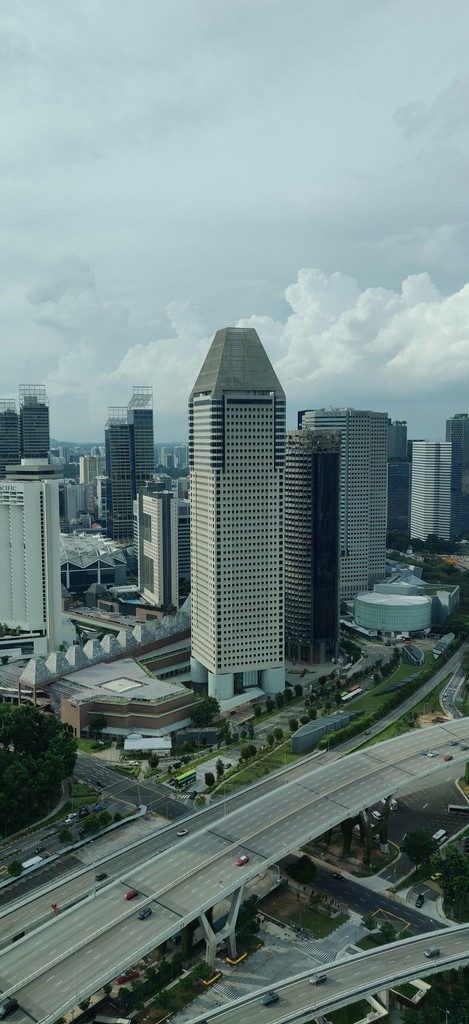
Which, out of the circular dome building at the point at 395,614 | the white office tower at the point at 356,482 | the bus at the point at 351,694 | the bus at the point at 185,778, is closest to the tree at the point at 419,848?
the bus at the point at 185,778

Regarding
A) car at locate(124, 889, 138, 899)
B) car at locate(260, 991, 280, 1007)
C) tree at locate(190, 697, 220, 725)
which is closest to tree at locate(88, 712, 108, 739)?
tree at locate(190, 697, 220, 725)

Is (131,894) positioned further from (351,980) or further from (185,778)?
(185,778)

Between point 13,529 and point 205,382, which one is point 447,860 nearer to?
point 205,382

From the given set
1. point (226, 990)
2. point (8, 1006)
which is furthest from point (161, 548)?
point (8, 1006)

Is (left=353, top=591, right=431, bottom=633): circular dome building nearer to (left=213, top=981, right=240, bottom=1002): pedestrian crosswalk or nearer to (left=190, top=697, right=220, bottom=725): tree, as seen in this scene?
(left=190, top=697, right=220, bottom=725): tree

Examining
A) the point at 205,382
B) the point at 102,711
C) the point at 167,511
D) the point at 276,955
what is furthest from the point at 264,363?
the point at 276,955

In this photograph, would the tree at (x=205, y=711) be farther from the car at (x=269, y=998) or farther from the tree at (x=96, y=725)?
the car at (x=269, y=998)
